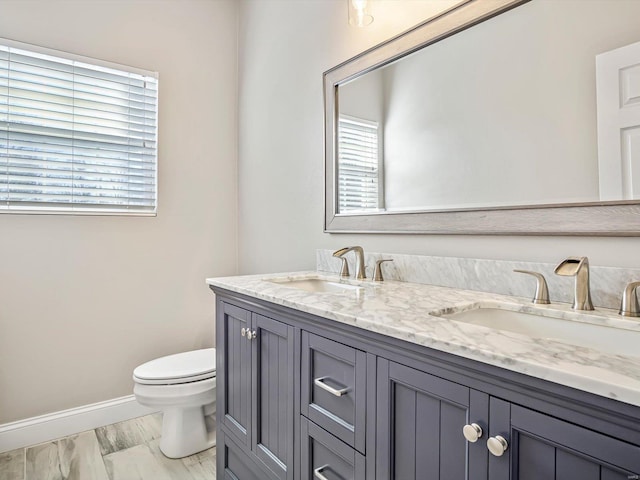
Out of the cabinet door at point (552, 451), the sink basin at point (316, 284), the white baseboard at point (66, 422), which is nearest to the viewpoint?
the cabinet door at point (552, 451)

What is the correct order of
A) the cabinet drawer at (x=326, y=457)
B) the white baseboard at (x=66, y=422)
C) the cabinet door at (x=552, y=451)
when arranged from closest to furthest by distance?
the cabinet door at (x=552, y=451), the cabinet drawer at (x=326, y=457), the white baseboard at (x=66, y=422)

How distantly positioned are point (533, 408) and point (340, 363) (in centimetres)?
50

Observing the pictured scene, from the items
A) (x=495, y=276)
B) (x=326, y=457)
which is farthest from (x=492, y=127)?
(x=326, y=457)

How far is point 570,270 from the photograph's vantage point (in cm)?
90

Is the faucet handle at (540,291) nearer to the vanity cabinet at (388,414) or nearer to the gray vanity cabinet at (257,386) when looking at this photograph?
the vanity cabinet at (388,414)

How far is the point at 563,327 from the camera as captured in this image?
957mm

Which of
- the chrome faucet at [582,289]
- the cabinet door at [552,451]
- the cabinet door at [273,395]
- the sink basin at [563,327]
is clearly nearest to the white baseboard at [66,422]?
the cabinet door at [273,395]

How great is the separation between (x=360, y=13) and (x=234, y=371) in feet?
5.23

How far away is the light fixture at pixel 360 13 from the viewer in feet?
5.45

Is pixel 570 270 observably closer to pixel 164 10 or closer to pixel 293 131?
pixel 293 131

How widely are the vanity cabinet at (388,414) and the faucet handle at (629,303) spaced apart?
47 cm

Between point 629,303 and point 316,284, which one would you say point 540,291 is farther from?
point 316,284

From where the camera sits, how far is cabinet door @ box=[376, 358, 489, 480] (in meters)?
0.70

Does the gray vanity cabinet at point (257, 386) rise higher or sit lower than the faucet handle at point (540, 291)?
lower
